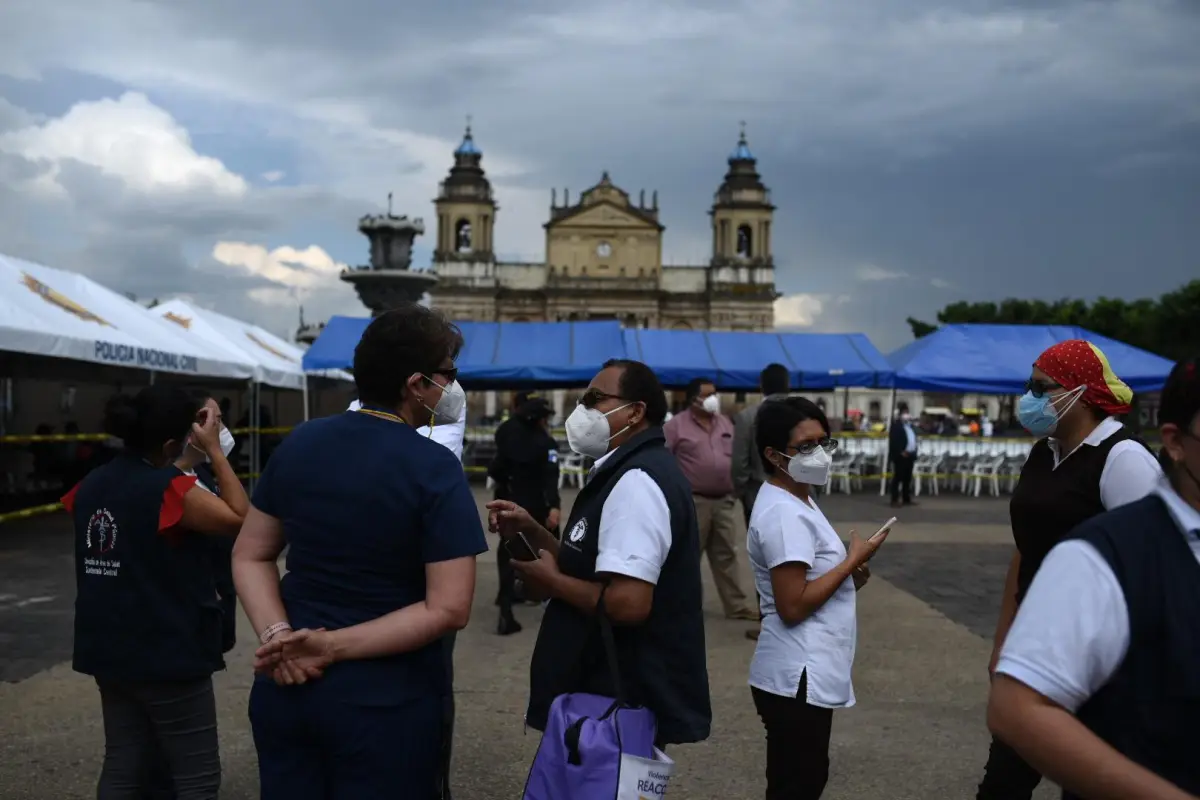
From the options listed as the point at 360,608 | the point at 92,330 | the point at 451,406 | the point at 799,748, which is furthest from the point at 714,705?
the point at 92,330

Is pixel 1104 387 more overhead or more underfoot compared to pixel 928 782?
more overhead

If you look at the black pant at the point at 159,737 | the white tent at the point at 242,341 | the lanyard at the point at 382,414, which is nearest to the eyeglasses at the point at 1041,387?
the lanyard at the point at 382,414

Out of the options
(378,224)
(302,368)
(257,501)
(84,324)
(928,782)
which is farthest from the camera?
(378,224)

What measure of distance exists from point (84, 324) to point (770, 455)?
10139mm

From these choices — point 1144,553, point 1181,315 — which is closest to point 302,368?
point 1144,553

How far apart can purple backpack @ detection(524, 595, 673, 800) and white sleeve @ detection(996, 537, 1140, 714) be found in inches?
49.4

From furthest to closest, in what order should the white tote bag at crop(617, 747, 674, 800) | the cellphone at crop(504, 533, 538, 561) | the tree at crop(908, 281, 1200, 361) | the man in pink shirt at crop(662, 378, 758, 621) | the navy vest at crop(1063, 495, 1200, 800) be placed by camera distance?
1. the tree at crop(908, 281, 1200, 361)
2. the man in pink shirt at crop(662, 378, 758, 621)
3. the cellphone at crop(504, 533, 538, 561)
4. the white tote bag at crop(617, 747, 674, 800)
5. the navy vest at crop(1063, 495, 1200, 800)

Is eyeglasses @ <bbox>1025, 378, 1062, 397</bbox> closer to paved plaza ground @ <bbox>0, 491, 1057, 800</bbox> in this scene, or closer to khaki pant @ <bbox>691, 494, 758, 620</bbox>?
paved plaza ground @ <bbox>0, 491, 1057, 800</bbox>

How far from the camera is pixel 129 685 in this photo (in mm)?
3162

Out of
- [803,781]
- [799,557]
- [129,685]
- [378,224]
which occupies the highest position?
[378,224]

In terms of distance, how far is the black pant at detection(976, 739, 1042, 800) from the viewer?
3.30 metres

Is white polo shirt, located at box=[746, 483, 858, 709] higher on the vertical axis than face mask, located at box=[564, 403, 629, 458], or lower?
lower

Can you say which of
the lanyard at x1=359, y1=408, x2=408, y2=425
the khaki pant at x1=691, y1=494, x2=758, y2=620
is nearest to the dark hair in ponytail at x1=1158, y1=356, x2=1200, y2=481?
the lanyard at x1=359, y1=408, x2=408, y2=425

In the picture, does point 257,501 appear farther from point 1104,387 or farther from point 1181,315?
point 1181,315
